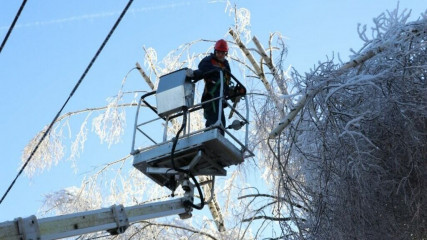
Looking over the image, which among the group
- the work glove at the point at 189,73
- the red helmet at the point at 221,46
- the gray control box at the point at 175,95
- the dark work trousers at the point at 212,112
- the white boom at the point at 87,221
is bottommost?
the white boom at the point at 87,221

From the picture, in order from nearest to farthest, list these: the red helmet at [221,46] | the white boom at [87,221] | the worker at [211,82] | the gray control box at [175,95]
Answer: the white boom at [87,221]
the gray control box at [175,95]
the worker at [211,82]
the red helmet at [221,46]

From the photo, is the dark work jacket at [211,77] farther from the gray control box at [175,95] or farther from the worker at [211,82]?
the gray control box at [175,95]

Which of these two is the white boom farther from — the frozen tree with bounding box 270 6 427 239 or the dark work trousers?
the frozen tree with bounding box 270 6 427 239

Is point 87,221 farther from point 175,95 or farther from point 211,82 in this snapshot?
point 211,82

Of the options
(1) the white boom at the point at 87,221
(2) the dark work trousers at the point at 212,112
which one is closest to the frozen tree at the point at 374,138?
(2) the dark work trousers at the point at 212,112

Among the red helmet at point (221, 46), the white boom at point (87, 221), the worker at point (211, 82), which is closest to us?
the white boom at point (87, 221)

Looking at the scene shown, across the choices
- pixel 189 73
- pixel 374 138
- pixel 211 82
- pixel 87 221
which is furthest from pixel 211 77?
pixel 87 221

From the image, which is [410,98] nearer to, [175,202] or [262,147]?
[175,202]

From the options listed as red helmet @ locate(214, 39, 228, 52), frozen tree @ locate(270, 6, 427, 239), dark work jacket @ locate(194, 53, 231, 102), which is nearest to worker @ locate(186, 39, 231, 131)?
dark work jacket @ locate(194, 53, 231, 102)

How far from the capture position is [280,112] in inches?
383

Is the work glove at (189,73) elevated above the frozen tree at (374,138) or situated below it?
above

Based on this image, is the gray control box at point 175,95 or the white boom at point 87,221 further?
the gray control box at point 175,95

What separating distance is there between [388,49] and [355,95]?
1.73 ft

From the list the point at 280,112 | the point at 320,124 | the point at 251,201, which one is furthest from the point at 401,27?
the point at 251,201
